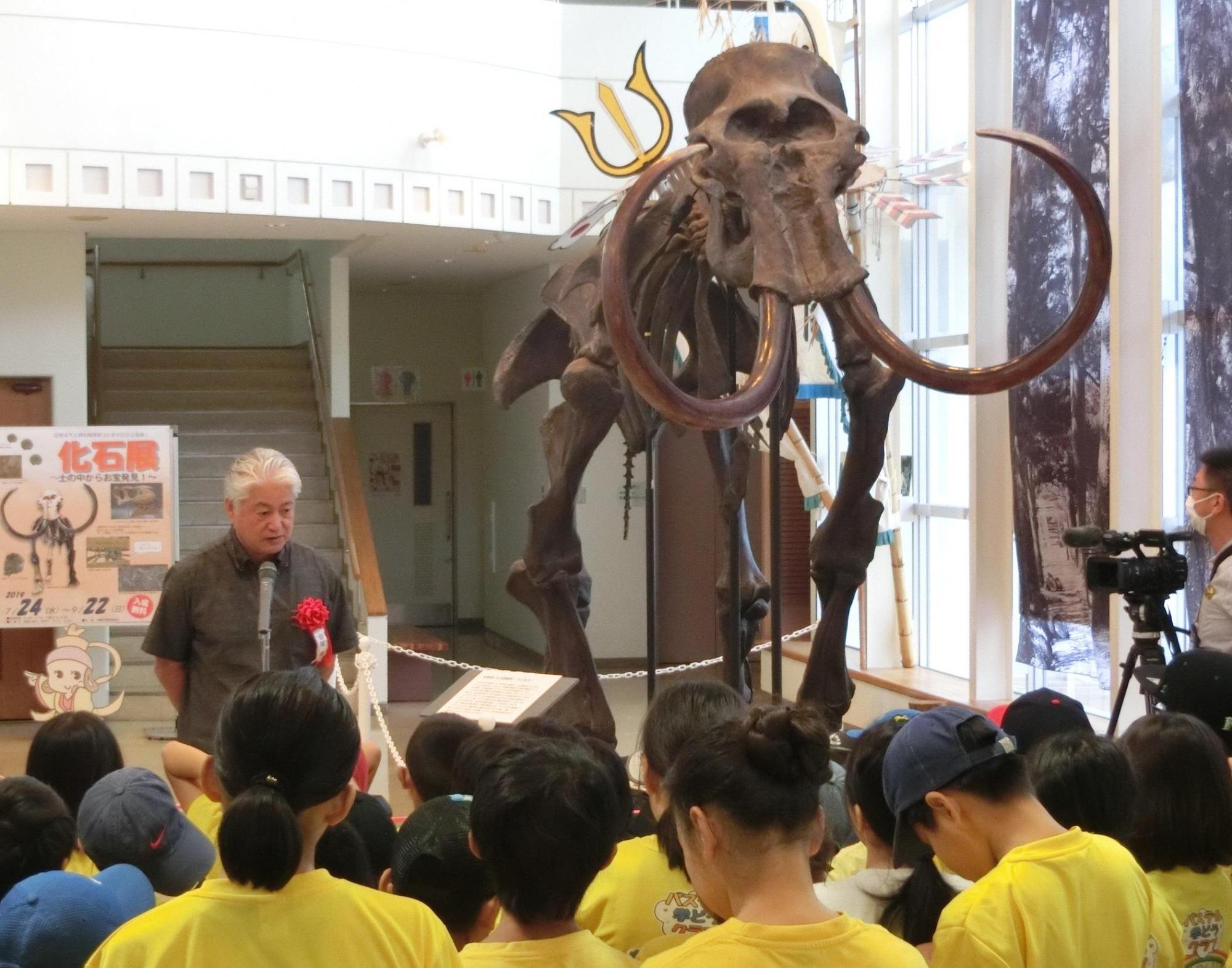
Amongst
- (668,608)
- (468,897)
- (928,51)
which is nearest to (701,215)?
(468,897)

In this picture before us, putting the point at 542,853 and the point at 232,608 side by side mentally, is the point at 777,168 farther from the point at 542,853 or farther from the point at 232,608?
the point at 542,853

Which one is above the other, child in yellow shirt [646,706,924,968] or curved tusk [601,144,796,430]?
curved tusk [601,144,796,430]

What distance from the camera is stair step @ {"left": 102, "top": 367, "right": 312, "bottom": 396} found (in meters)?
13.0

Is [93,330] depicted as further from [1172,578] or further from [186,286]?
[1172,578]

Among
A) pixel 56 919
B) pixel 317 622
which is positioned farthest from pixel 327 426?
pixel 56 919

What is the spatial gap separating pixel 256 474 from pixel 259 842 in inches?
87.4

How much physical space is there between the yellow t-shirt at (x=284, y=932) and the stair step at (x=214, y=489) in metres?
10.2

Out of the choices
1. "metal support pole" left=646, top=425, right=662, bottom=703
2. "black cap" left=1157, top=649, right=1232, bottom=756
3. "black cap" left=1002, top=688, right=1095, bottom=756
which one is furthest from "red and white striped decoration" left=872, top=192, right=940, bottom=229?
"black cap" left=1002, top=688, right=1095, bottom=756

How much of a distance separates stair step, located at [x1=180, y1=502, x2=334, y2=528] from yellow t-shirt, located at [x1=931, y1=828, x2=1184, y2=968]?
33.4 feet

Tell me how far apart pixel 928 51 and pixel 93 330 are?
24.0 ft

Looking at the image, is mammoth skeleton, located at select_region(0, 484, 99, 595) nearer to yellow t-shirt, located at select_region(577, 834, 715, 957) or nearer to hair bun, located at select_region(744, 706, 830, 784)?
yellow t-shirt, located at select_region(577, 834, 715, 957)

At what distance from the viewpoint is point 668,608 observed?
41.6 ft

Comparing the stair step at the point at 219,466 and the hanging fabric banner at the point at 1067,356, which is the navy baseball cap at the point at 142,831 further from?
the stair step at the point at 219,466

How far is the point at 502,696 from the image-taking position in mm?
4074
